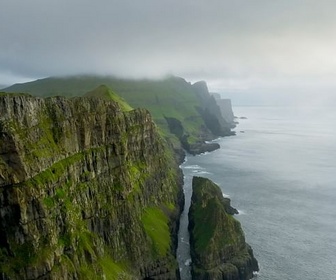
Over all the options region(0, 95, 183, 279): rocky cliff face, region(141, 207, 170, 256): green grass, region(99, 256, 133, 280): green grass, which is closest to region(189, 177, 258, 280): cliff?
region(0, 95, 183, 279): rocky cliff face

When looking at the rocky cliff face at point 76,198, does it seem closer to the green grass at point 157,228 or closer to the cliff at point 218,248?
the green grass at point 157,228

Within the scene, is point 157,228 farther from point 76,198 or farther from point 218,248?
point 76,198

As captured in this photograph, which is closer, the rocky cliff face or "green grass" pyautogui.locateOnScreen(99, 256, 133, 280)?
the rocky cliff face

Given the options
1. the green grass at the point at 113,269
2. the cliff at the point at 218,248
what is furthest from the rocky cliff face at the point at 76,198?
the cliff at the point at 218,248

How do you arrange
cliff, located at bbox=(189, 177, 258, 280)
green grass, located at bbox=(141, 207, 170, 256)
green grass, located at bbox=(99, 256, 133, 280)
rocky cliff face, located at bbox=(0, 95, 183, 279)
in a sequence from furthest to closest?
1. green grass, located at bbox=(141, 207, 170, 256)
2. cliff, located at bbox=(189, 177, 258, 280)
3. green grass, located at bbox=(99, 256, 133, 280)
4. rocky cliff face, located at bbox=(0, 95, 183, 279)

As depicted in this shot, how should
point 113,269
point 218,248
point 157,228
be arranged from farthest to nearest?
1. point 157,228
2. point 218,248
3. point 113,269

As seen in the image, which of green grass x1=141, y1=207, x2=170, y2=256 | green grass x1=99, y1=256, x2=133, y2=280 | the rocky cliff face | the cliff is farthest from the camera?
green grass x1=141, y1=207, x2=170, y2=256

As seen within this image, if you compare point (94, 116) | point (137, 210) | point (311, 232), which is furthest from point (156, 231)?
point (311, 232)

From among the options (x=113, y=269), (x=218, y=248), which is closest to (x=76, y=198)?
(x=113, y=269)

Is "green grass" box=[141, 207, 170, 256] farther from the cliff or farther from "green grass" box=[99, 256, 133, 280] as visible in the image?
"green grass" box=[99, 256, 133, 280]
